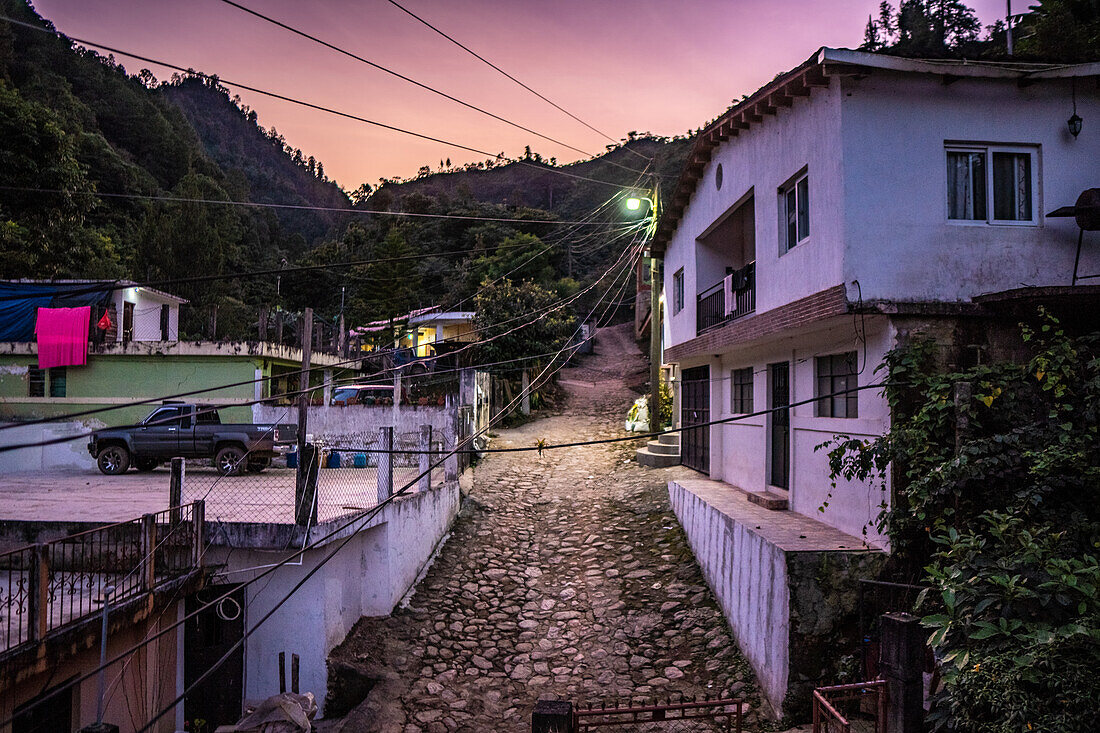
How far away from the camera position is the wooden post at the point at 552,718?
5645 millimetres

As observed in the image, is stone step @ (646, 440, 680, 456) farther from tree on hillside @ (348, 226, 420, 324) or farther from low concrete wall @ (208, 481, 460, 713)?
tree on hillside @ (348, 226, 420, 324)

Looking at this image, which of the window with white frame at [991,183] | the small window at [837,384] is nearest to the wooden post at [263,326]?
the small window at [837,384]

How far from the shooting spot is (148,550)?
8.28 m

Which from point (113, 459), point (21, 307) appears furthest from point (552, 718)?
point (21, 307)

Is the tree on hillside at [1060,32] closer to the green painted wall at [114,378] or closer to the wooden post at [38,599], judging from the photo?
the wooden post at [38,599]

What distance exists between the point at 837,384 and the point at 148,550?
948cm

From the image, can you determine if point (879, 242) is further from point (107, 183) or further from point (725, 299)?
point (107, 183)

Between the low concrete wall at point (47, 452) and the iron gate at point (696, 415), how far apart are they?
1665cm

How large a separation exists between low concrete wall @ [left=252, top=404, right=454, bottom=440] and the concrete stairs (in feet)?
18.6

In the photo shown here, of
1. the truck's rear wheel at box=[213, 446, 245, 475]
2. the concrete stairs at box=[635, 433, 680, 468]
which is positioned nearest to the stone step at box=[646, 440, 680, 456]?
the concrete stairs at box=[635, 433, 680, 468]

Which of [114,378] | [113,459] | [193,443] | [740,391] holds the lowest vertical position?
[113,459]

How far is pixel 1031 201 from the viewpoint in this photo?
819cm

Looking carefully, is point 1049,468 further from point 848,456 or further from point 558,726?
point 558,726

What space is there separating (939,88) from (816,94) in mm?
1417
